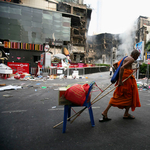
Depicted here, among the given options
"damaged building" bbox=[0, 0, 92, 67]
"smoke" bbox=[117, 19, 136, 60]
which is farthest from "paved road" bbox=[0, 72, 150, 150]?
"smoke" bbox=[117, 19, 136, 60]

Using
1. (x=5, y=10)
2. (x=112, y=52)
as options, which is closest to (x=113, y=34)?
(x=112, y=52)

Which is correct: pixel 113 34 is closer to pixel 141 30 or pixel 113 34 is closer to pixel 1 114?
pixel 141 30

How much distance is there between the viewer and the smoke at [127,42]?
37741 millimetres

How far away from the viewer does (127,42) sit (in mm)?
41656

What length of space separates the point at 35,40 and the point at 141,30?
3091 centimetres

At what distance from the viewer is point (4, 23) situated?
23.1 meters

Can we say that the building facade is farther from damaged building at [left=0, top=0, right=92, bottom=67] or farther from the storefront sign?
the storefront sign

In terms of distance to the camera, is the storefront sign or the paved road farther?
the storefront sign

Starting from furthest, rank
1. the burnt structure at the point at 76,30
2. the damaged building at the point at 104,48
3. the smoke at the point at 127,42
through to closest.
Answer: the damaged building at the point at 104,48
the smoke at the point at 127,42
the burnt structure at the point at 76,30

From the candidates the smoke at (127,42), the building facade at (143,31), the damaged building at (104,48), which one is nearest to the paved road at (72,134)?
the building facade at (143,31)

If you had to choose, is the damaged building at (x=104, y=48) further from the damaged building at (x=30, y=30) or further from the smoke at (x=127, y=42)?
the damaged building at (x=30, y=30)

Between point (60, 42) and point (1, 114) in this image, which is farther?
point (60, 42)

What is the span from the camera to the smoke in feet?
124

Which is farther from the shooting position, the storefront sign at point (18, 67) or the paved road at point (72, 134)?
the storefront sign at point (18, 67)
